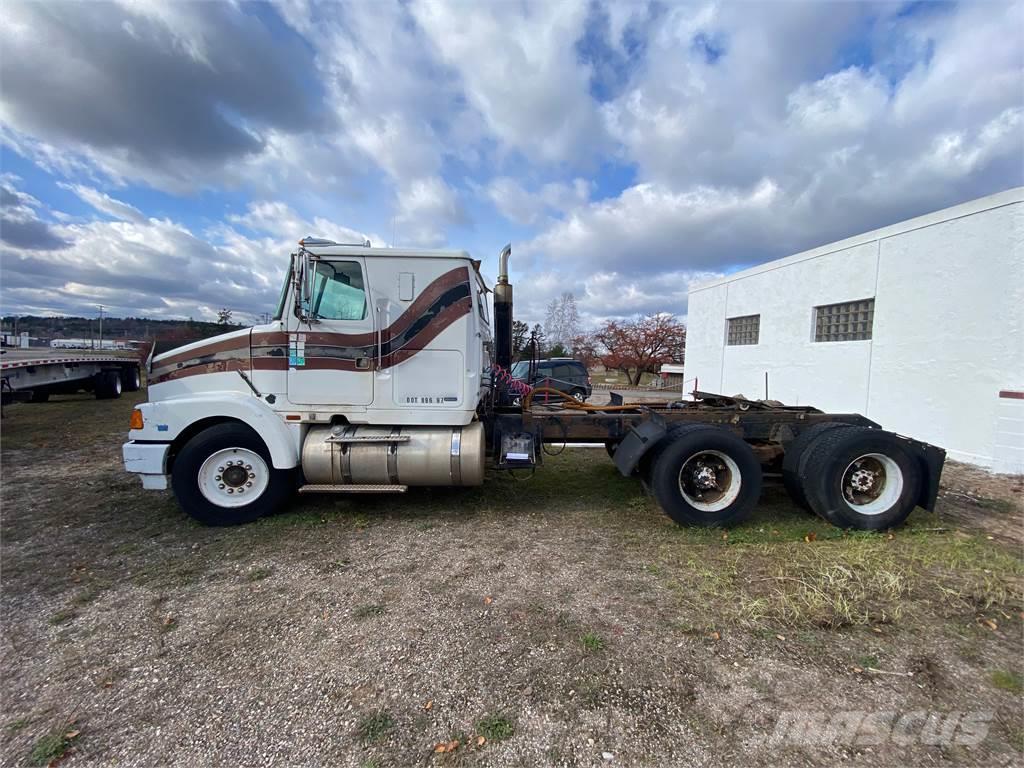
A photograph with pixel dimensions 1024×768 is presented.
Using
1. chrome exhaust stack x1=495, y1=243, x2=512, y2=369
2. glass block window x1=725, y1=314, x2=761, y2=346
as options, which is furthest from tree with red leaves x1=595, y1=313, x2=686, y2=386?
chrome exhaust stack x1=495, y1=243, x2=512, y2=369

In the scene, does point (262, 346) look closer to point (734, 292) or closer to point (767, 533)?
point (767, 533)

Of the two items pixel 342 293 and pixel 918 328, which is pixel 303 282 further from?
pixel 918 328

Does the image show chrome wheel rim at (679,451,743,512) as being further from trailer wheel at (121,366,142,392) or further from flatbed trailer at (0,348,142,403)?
trailer wheel at (121,366,142,392)

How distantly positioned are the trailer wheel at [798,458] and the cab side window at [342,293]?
4.58 m

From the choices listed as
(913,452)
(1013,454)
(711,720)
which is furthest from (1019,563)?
(1013,454)

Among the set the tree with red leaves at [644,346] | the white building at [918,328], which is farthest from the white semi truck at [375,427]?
the tree with red leaves at [644,346]

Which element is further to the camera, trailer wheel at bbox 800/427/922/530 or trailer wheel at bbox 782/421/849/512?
trailer wheel at bbox 782/421/849/512

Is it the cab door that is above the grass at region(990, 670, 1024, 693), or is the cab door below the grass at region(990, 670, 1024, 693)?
above

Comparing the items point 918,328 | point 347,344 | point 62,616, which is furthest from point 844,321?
point 62,616

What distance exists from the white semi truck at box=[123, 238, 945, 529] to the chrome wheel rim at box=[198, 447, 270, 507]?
0.01m

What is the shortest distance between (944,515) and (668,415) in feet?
10.2

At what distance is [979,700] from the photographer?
2.24 m

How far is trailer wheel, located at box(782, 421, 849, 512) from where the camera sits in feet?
15.1

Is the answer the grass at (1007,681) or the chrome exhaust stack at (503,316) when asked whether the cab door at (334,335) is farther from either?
the grass at (1007,681)
